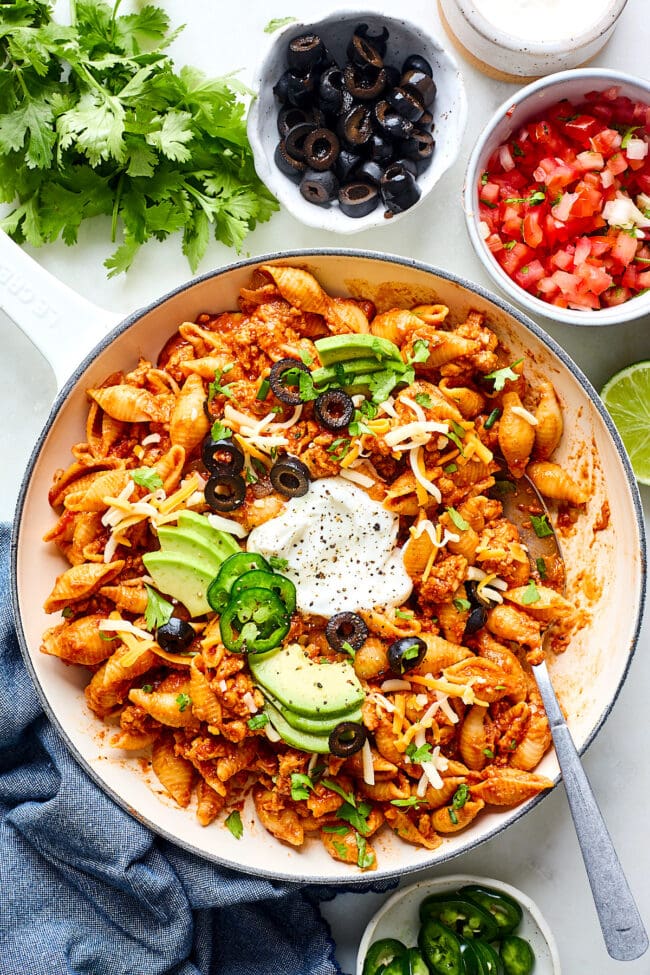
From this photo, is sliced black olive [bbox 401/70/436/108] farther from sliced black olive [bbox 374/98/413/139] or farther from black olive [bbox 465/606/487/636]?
black olive [bbox 465/606/487/636]

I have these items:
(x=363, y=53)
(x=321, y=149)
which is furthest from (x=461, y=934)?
(x=363, y=53)

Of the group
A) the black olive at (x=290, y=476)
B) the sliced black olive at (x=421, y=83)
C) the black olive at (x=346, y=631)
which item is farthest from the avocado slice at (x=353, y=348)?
the sliced black olive at (x=421, y=83)

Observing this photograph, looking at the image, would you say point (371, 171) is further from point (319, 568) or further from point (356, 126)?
point (319, 568)

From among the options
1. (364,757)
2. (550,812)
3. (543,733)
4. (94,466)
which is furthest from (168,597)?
(550,812)

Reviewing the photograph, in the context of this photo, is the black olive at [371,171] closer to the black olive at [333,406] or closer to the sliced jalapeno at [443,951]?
the black olive at [333,406]

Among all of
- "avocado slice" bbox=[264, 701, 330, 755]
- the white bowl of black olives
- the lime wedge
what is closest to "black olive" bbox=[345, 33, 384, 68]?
the white bowl of black olives
